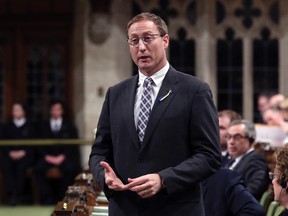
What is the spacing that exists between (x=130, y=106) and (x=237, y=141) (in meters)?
2.96

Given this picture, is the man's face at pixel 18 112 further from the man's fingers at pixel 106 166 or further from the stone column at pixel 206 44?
the man's fingers at pixel 106 166

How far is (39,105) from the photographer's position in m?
12.4

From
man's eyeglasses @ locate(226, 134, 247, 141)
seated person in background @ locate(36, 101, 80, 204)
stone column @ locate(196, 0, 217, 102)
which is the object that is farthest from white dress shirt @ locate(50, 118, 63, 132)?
man's eyeglasses @ locate(226, 134, 247, 141)

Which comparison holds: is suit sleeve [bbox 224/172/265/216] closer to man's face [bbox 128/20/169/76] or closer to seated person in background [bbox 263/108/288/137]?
man's face [bbox 128/20/169/76]

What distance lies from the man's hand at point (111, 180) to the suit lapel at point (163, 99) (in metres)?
0.16

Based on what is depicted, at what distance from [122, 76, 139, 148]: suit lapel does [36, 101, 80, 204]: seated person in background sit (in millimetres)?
7796

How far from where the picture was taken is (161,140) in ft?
11.4

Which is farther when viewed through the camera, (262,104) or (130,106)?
(262,104)

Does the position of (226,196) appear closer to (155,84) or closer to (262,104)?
(155,84)

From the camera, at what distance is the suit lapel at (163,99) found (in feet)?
11.4

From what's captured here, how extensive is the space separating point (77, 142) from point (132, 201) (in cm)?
818

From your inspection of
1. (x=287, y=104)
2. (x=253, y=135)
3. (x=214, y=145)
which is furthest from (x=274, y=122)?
(x=214, y=145)

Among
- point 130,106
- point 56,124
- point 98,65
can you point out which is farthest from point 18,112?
point 130,106

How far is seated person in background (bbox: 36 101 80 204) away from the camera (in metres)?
11.4
